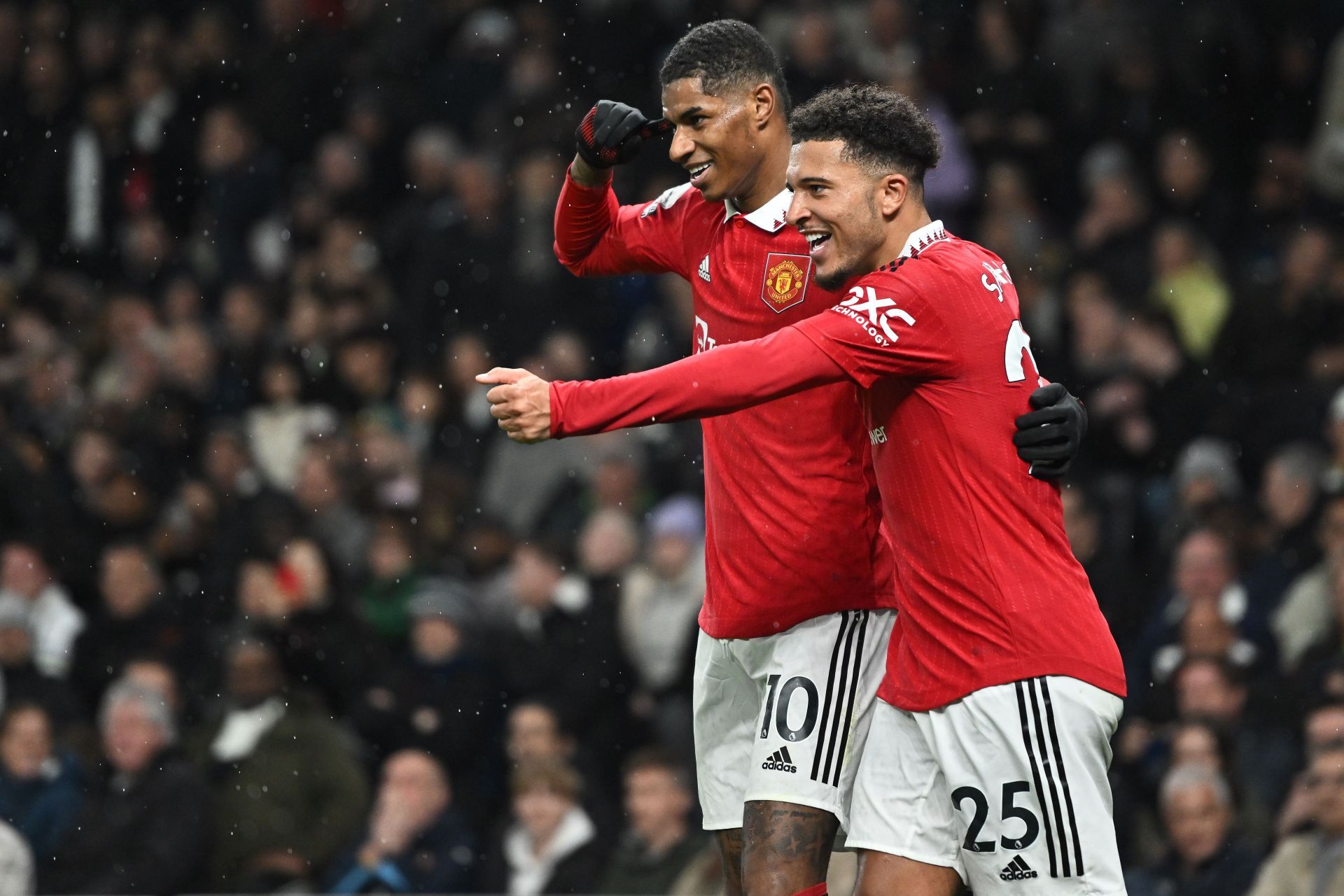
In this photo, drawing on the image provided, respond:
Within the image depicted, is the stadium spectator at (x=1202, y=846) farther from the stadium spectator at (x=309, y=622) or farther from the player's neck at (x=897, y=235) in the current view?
the stadium spectator at (x=309, y=622)

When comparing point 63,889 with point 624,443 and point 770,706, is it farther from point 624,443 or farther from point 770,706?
point 770,706

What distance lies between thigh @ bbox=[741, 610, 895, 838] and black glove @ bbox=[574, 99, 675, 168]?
1358 millimetres

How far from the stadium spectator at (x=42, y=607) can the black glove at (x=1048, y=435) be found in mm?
6862

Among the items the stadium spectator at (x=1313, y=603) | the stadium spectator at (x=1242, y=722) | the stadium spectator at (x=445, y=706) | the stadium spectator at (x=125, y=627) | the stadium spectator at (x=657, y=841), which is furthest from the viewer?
the stadium spectator at (x=125, y=627)

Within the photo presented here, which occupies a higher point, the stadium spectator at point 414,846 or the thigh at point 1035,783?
the thigh at point 1035,783

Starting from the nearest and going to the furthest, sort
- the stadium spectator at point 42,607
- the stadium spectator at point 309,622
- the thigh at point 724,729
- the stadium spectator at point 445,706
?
the thigh at point 724,729 < the stadium spectator at point 445,706 < the stadium spectator at point 309,622 < the stadium spectator at point 42,607

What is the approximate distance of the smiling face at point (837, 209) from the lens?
4496 mm

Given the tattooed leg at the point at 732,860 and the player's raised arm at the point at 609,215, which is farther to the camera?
the player's raised arm at the point at 609,215

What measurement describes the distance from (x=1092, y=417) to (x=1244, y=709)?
2.11 metres

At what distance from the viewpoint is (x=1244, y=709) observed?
7.55 meters

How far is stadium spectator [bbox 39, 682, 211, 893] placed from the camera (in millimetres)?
8492

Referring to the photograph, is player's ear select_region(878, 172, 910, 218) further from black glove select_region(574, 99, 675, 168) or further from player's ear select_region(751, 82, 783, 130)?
black glove select_region(574, 99, 675, 168)

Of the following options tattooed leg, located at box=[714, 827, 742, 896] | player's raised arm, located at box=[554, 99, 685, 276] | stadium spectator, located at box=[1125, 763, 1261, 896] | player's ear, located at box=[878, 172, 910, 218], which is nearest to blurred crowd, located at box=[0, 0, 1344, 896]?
stadium spectator, located at box=[1125, 763, 1261, 896]

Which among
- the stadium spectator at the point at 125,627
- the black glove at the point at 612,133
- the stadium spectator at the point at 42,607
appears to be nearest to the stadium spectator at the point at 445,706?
the stadium spectator at the point at 125,627
